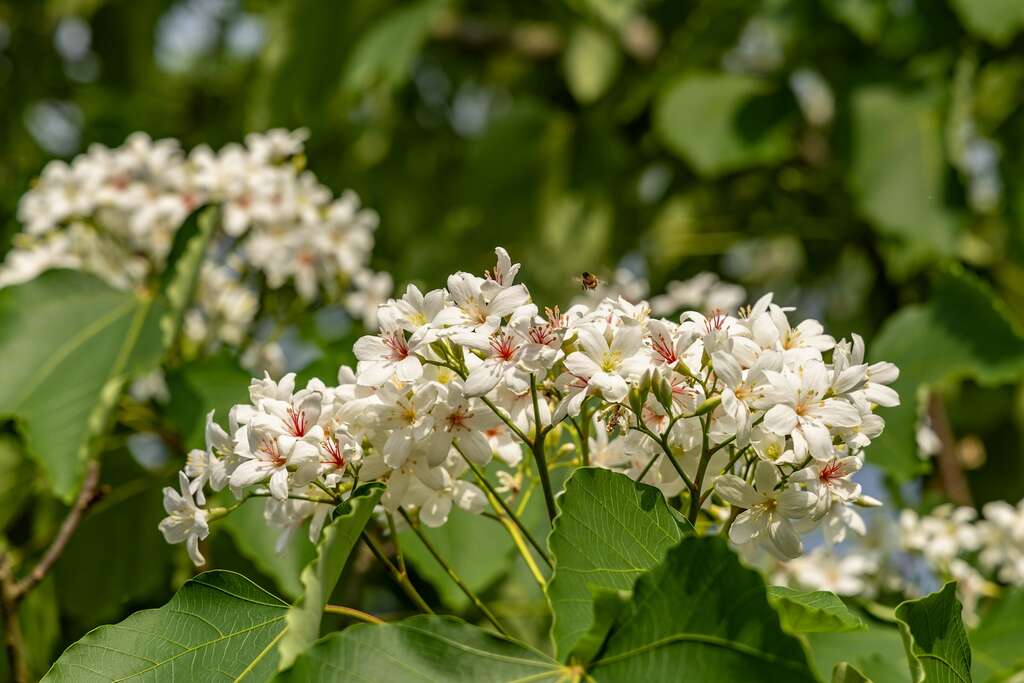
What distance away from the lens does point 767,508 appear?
978 mm

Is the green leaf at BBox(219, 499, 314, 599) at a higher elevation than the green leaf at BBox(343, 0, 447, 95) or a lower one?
lower

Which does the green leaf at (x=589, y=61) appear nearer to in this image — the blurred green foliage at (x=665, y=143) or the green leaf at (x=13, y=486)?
the blurred green foliage at (x=665, y=143)

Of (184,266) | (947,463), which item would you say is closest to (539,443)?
(184,266)

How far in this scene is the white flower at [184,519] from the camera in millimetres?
1027

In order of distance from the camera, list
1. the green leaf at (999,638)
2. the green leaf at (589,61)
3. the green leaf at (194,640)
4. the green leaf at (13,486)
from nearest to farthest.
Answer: the green leaf at (194,640) < the green leaf at (999,638) < the green leaf at (13,486) < the green leaf at (589,61)

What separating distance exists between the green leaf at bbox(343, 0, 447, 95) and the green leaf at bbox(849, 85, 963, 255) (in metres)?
1.05

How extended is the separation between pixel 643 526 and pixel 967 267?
7.76 feet

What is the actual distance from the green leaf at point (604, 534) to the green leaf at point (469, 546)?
2.60 ft

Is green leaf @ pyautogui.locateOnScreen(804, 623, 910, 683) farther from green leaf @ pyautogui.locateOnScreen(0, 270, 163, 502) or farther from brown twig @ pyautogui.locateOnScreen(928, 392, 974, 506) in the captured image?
green leaf @ pyautogui.locateOnScreen(0, 270, 163, 502)

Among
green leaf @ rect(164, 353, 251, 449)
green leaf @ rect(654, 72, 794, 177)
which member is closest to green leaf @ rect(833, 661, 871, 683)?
green leaf @ rect(164, 353, 251, 449)

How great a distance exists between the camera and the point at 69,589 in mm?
2070

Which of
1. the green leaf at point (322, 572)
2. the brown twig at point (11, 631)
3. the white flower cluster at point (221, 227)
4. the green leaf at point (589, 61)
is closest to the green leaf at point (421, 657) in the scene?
the green leaf at point (322, 572)

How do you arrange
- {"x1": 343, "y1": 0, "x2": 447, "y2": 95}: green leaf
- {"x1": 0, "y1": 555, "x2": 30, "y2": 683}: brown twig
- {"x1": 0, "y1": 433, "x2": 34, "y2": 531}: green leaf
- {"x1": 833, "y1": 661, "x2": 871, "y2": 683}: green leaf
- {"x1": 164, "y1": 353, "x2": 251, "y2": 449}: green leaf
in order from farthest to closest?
{"x1": 343, "y1": 0, "x2": 447, "y2": 95}: green leaf
{"x1": 0, "y1": 433, "x2": 34, "y2": 531}: green leaf
{"x1": 164, "y1": 353, "x2": 251, "y2": 449}: green leaf
{"x1": 0, "y1": 555, "x2": 30, "y2": 683}: brown twig
{"x1": 833, "y1": 661, "x2": 871, "y2": 683}: green leaf

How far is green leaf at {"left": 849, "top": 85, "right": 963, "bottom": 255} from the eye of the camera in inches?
103
